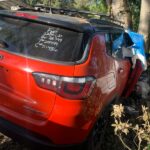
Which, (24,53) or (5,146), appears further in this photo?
(5,146)

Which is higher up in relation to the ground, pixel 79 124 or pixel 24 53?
pixel 24 53

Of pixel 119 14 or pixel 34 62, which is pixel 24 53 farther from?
pixel 119 14

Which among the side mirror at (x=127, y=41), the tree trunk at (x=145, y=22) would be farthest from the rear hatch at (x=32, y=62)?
the tree trunk at (x=145, y=22)

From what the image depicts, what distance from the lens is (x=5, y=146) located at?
533cm

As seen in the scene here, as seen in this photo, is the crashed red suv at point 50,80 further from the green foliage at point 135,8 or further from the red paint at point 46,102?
the green foliage at point 135,8

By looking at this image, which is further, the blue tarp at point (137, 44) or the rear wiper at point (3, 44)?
the blue tarp at point (137, 44)

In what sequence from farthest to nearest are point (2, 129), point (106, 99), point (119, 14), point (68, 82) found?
point (119, 14) → point (106, 99) → point (2, 129) → point (68, 82)

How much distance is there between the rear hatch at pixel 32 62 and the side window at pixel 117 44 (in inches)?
50.4

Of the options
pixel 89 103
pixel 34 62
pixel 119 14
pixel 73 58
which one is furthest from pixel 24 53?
pixel 119 14

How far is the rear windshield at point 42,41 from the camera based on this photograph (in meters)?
4.33

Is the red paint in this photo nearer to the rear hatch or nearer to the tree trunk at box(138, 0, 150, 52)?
the rear hatch

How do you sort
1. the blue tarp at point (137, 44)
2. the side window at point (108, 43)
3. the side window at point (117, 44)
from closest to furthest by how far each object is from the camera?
the side window at point (108, 43) < the side window at point (117, 44) < the blue tarp at point (137, 44)

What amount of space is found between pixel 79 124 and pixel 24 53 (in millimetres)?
960

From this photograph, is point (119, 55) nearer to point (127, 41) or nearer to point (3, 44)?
point (127, 41)
